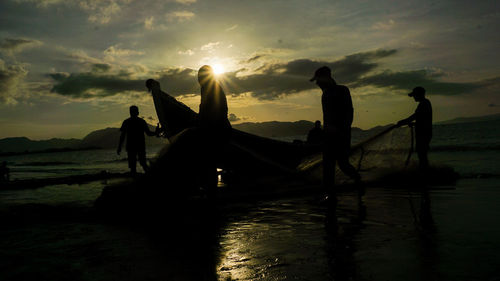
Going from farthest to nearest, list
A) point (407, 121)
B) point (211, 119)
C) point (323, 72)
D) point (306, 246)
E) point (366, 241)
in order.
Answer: point (407, 121) < point (323, 72) < point (211, 119) < point (366, 241) < point (306, 246)

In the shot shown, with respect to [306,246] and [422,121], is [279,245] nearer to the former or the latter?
→ [306,246]

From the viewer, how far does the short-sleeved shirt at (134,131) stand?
10.6 metres

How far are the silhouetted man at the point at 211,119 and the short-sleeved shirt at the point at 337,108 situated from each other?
74.1 inches

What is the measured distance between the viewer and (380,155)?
876 cm

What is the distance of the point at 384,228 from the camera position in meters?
4.20

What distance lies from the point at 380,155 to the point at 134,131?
7.29 m

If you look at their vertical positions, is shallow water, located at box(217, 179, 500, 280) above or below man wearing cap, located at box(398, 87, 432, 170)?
below

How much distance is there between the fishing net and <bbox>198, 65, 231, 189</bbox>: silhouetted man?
3981 mm

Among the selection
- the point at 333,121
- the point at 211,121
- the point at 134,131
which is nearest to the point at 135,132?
the point at 134,131

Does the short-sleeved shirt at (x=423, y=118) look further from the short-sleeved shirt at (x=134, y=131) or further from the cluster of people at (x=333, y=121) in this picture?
the short-sleeved shirt at (x=134, y=131)

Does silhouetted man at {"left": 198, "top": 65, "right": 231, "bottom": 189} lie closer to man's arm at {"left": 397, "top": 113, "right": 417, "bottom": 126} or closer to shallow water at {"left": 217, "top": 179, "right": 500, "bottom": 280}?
shallow water at {"left": 217, "top": 179, "right": 500, "bottom": 280}

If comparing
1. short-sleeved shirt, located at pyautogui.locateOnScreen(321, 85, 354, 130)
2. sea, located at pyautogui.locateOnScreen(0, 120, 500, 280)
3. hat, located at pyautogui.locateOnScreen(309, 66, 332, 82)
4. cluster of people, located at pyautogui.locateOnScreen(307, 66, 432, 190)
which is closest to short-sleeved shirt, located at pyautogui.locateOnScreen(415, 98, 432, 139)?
sea, located at pyautogui.locateOnScreen(0, 120, 500, 280)

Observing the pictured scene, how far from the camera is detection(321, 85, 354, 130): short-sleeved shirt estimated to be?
602 cm

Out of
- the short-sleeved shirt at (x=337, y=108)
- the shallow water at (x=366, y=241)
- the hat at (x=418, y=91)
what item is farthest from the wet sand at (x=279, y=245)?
the hat at (x=418, y=91)
